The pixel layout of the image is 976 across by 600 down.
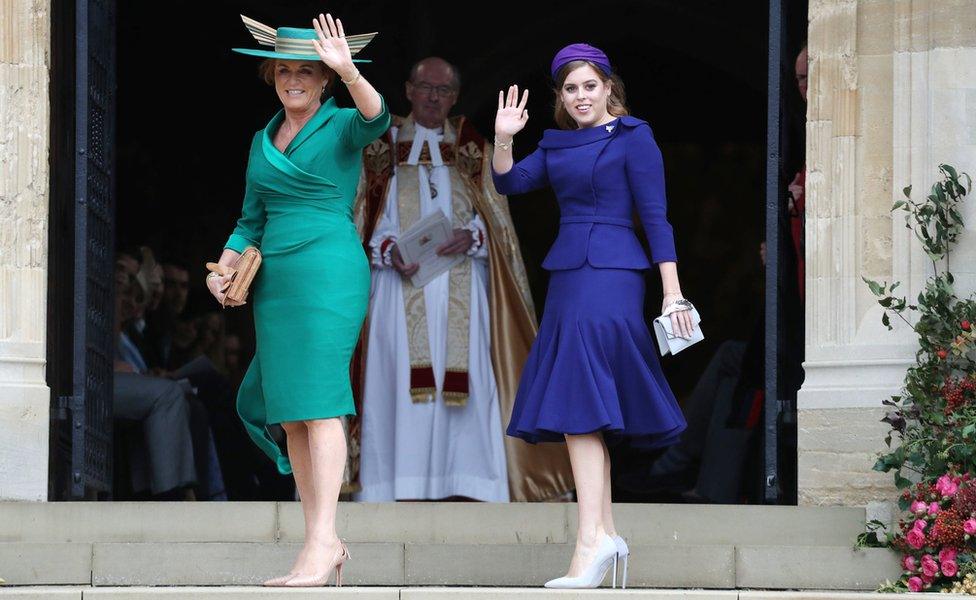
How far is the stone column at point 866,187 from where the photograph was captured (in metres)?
9.55

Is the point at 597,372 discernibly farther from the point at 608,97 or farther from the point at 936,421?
the point at 936,421

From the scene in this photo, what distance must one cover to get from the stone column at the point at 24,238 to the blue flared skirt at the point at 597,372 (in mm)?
2357

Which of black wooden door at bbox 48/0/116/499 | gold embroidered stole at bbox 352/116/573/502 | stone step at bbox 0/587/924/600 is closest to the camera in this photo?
stone step at bbox 0/587/924/600

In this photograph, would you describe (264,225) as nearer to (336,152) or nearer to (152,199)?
(336,152)

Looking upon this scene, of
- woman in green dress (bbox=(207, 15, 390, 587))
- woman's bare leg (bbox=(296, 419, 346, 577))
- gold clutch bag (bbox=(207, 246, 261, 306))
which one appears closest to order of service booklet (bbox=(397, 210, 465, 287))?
woman in green dress (bbox=(207, 15, 390, 587))

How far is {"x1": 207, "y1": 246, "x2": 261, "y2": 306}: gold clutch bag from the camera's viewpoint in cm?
799

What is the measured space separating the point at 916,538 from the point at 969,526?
0.64 feet

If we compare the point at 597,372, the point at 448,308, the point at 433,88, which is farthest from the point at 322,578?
the point at 433,88

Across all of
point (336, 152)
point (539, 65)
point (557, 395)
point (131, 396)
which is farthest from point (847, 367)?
point (539, 65)

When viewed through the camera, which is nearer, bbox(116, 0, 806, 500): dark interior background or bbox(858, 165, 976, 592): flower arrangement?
bbox(858, 165, 976, 592): flower arrangement

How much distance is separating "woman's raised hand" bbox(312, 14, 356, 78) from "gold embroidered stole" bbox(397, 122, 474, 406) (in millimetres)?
3899

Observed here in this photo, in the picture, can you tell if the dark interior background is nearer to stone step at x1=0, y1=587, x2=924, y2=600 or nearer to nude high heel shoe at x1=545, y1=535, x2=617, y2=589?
nude high heel shoe at x1=545, y1=535, x2=617, y2=589

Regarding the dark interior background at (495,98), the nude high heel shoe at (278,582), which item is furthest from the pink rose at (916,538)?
the dark interior background at (495,98)

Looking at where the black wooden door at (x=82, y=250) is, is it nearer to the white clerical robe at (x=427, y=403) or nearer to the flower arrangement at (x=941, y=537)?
the white clerical robe at (x=427, y=403)
